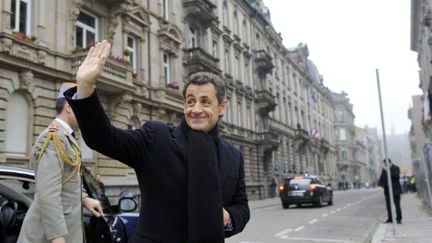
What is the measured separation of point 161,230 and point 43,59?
51.5ft

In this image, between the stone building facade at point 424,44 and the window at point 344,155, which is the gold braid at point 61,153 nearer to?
the stone building facade at point 424,44

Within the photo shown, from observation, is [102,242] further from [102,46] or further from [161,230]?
[102,46]

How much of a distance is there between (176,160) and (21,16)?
16.1 meters

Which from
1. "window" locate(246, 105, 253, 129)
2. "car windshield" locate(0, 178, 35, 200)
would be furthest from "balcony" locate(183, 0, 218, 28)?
"car windshield" locate(0, 178, 35, 200)

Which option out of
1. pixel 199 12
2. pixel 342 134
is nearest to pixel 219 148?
pixel 199 12

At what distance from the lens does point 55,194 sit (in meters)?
2.87

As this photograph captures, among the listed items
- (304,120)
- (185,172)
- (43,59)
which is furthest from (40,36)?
(304,120)

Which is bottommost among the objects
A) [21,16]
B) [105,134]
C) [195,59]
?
[105,134]

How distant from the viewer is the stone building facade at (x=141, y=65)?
15.7m

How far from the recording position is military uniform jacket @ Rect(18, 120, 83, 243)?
9.26 feet

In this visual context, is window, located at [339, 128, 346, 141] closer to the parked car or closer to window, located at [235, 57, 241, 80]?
window, located at [235, 57, 241, 80]

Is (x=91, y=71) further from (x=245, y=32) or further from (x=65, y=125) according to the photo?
(x=245, y=32)

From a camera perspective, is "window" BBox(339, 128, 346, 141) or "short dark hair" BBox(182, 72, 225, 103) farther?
"window" BBox(339, 128, 346, 141)

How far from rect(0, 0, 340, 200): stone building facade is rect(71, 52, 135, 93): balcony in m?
0.04
